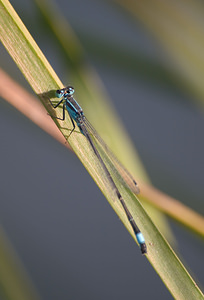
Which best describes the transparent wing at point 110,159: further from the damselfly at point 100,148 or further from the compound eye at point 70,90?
the compound eye at point 70,90

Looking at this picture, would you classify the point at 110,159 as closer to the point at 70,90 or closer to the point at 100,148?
the point at 100,148

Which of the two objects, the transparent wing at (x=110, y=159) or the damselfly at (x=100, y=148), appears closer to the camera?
the damselfly at (x=100, y=148)

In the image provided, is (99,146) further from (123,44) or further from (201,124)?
(201,124)

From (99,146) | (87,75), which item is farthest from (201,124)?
(99,146)

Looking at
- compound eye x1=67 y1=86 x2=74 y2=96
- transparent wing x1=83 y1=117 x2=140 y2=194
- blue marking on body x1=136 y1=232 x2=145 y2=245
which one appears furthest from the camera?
compound eye x1=67 y1=86 x2=74 y2=96

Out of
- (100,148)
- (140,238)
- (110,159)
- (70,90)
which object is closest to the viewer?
(140,238)

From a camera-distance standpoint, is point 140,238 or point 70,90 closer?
point 140,238

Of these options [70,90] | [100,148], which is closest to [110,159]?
[100,148]

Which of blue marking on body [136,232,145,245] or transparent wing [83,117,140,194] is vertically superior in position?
transparent wing [83,117,140,194]

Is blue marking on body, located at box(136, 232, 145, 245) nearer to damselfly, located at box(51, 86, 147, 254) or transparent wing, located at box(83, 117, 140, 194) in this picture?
damselfly, located at box(51, 86, 147, 254)

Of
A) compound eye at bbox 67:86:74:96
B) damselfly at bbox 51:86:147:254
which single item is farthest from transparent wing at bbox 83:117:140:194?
compound eye at bbox 67:86:74:96

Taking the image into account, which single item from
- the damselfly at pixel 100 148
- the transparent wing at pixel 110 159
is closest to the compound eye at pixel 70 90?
the damselfly at pixel 100 148
